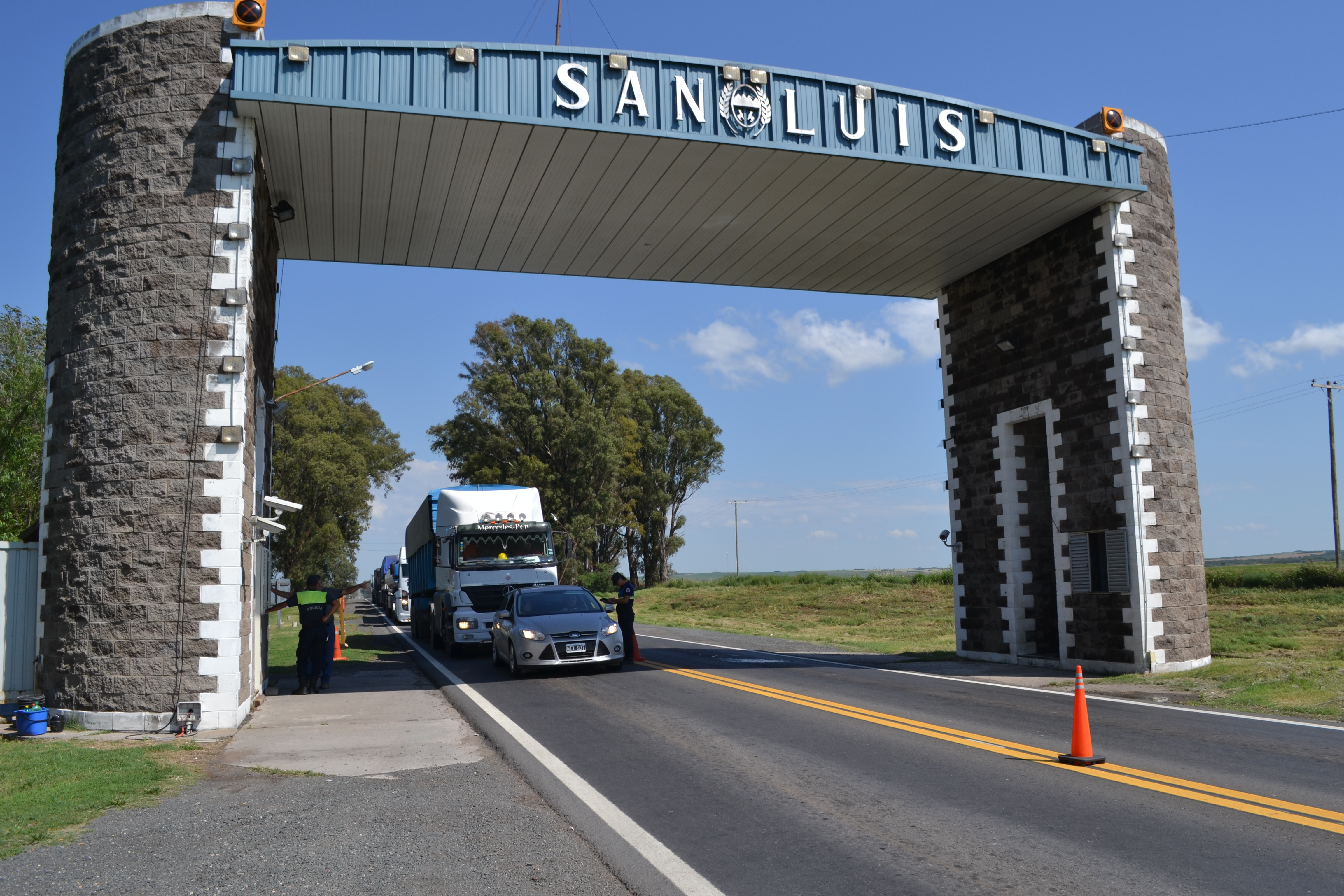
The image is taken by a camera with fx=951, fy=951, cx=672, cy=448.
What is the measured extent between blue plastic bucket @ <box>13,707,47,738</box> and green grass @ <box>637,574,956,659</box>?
50.9 feet

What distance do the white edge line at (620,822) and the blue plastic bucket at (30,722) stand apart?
4661mm

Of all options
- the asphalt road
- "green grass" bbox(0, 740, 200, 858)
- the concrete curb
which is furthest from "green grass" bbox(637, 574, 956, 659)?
"green grass" bbox(0, 740, 200, 858)

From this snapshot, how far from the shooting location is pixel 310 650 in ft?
47.2

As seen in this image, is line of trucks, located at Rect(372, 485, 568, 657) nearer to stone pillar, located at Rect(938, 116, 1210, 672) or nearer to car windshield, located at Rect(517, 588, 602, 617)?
car windshield, located at Rect(517, 588, 602, 617)

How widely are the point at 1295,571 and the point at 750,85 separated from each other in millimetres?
36614

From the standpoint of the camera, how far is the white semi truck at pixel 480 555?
2114 cm

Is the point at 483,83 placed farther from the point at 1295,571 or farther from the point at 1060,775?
the point at 1295,571

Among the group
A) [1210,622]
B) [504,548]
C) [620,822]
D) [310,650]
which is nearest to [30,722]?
[310,650]

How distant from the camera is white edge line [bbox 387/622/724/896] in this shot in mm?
4910

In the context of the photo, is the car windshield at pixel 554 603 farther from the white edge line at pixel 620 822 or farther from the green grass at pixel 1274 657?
the green grass at pixel 1274 657

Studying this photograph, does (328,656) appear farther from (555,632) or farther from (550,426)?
(550,426)

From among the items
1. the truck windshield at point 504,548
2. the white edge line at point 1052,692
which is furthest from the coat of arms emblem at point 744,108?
the truck windshield at point 504,548

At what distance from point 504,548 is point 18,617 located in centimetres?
1158

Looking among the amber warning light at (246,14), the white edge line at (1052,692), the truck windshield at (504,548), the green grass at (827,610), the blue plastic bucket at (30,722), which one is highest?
the amber warning light at (246,14)
